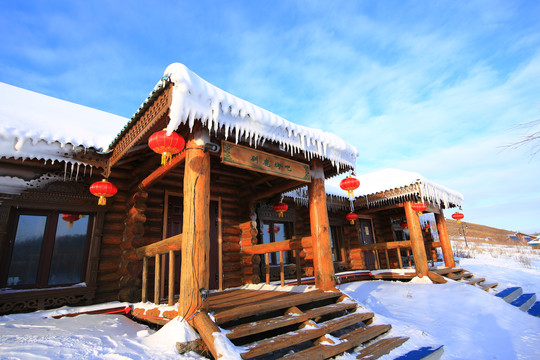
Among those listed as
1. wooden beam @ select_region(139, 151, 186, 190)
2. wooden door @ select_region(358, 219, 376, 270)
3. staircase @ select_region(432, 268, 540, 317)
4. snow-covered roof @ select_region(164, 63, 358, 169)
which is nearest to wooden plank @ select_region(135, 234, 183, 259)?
wooden beam @ select_region(139, 151, 186, 190)

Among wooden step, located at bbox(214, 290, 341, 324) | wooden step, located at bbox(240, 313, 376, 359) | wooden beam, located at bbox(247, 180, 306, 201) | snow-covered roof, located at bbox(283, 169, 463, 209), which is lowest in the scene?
wooden step, located at bbox(240, 313, 376, 359)

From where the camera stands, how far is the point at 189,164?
4461 mm

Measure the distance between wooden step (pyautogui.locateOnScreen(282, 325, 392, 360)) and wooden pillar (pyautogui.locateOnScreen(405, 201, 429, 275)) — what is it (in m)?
5.92

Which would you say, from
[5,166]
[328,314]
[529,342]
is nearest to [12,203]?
[5,166]

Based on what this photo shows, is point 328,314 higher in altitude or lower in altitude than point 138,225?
lower

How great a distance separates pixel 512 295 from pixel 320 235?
786 cm

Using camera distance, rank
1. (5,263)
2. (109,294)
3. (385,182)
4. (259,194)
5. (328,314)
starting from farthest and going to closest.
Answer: (385,182) → (259,194) → (109,294) → (5,263) → (328,314)

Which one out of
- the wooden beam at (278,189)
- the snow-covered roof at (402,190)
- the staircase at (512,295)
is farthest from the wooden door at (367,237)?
the wooden beam at (278,189)

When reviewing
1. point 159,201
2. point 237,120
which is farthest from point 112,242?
point 237,120

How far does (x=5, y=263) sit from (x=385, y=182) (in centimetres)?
1176

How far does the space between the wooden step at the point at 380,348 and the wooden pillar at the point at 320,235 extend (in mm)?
1535

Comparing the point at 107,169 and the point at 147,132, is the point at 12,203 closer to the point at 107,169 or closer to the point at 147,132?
the point at 107,169

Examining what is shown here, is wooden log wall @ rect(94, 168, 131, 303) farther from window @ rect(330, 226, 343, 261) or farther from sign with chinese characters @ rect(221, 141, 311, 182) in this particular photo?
window @ rect(330, 226, 343, 261)

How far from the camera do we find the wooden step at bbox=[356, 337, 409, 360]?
3.90 metres
